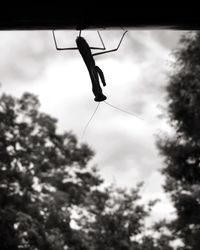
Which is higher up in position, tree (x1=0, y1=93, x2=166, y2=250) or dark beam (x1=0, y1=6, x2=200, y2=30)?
tree (x1=0, y1=93, x2=166, y2=250)

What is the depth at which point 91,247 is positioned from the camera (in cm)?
3253

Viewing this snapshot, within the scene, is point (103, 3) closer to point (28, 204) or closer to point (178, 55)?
point (178, 55)

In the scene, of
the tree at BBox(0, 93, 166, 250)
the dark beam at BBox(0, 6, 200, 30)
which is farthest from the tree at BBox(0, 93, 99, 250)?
the dark beam at BBox(0, 6, 200, 30)

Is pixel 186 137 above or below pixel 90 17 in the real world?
above

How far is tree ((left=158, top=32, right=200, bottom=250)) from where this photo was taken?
19906 millimetres

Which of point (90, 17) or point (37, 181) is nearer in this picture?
point (90, 17)

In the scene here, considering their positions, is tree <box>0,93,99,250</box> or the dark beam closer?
the dark beam

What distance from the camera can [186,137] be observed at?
2091cm

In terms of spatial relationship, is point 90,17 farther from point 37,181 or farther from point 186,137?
point 37,181

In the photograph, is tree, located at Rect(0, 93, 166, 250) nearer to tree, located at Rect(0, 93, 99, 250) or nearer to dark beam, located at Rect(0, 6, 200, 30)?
→ tree, located at Rect(0, 93, 99, 250)

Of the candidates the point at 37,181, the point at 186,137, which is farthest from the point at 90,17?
the point at 37,181

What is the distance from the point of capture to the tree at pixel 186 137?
1991 cm

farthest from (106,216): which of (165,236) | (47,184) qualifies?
(47,184)

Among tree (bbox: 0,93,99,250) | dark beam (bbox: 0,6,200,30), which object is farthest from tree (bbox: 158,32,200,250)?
dark beam (bbox: 0,6,200,30)
